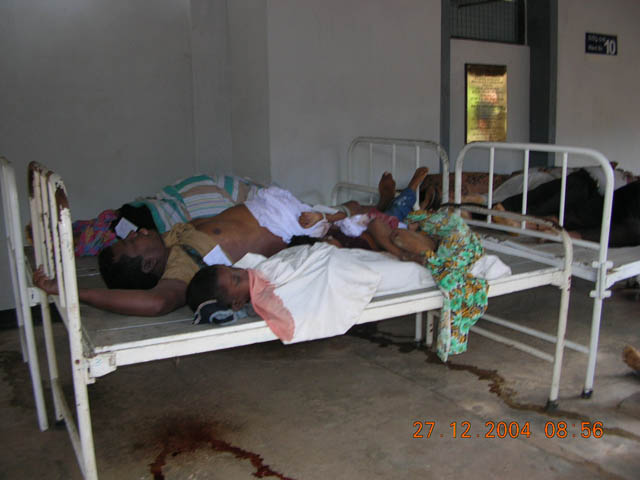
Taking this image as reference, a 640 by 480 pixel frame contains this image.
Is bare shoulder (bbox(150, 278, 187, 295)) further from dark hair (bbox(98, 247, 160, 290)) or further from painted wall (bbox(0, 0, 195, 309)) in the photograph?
painted wall (bbox(0, 0, 195, 309))

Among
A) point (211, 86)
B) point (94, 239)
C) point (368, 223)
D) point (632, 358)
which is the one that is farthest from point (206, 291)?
point (211, 86)

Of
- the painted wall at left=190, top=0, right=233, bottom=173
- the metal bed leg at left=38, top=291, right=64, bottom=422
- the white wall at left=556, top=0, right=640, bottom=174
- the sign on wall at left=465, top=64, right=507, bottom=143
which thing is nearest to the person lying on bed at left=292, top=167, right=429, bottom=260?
the metal bed leg at left=38, top=291, right=64, bottom=422

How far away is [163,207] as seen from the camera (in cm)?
361

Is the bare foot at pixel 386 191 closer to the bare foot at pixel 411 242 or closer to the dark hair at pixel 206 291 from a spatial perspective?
the bare foot at pixel 411 242

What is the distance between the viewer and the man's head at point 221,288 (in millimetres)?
2168

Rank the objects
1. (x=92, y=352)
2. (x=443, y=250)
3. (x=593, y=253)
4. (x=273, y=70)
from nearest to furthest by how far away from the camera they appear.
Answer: (x=92, y=352) → (x=443, y=250) → (x=593, y=253) → (x=273, y=70)

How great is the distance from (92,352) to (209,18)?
3.51 meters

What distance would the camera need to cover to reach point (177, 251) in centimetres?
260

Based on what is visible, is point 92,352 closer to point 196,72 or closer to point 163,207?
point 163,207

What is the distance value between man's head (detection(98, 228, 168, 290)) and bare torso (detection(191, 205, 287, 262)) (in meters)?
0.39

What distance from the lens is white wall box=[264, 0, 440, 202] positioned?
434 cm

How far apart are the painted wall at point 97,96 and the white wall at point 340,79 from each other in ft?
2.79

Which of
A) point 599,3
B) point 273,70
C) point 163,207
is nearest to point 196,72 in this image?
point 273,70
